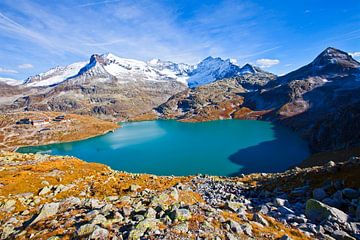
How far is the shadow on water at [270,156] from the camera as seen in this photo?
6781 centimetres

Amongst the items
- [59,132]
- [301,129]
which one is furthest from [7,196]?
[59,132]

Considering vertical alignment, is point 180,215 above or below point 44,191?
above

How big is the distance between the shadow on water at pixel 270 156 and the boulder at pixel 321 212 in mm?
49218

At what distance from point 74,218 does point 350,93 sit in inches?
8580

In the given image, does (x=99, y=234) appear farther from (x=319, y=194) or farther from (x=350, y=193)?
(x=350, y=193)

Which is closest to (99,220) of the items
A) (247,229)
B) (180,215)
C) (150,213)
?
(150,213)

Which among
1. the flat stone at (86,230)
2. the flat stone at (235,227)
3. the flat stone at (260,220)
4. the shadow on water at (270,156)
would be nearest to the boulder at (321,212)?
the flat stone at (260,220)

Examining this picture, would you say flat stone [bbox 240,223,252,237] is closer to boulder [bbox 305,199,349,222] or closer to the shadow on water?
boulder [bbox 305,199,349,222]

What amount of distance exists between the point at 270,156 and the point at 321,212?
7239 centimetres

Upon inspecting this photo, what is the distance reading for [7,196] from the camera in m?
23.1

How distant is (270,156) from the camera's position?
8081 centimetres

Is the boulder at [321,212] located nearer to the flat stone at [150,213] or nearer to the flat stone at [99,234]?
the flat stone at [150,213]

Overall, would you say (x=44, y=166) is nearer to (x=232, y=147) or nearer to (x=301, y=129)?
(x=232, y=147)

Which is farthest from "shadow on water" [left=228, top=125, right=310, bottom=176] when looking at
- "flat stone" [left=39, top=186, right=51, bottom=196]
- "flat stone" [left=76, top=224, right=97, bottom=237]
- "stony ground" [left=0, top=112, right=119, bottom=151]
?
"stony ground" [left=0, top=112, right=119, bottom=151]
